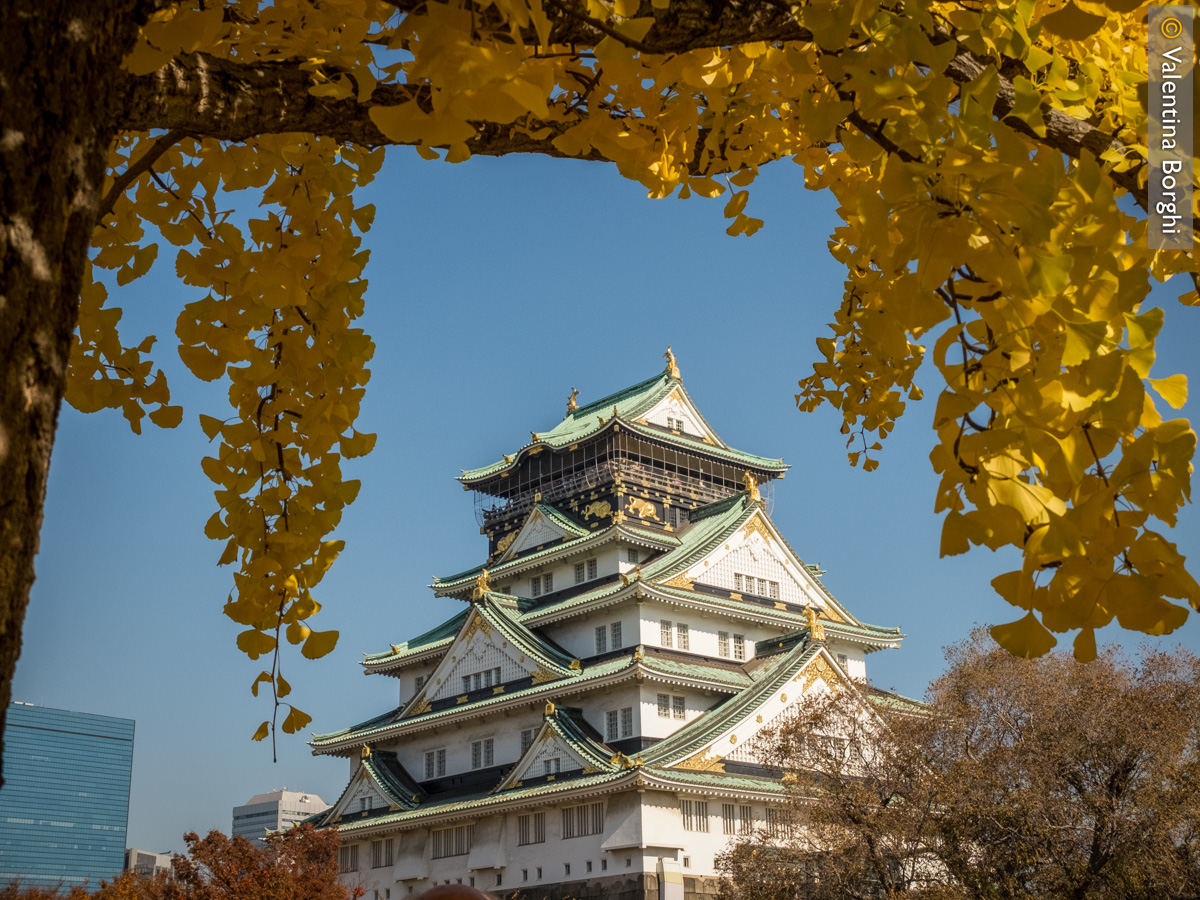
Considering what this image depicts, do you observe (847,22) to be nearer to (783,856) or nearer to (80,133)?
(80,133)

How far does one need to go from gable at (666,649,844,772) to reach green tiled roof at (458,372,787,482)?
798 centimetres

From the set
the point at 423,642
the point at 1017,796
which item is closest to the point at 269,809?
the point at 423,642

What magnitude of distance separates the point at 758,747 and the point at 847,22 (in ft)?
64.3

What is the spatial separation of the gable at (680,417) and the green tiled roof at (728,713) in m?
8.43

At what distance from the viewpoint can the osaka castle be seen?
70.2 ft

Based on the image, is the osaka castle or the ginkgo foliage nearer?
the ginkgo foliage

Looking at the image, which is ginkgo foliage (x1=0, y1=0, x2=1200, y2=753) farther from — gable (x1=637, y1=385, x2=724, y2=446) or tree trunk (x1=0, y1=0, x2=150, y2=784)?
gable (x1=637, y1=385, x2=724, y2=446)

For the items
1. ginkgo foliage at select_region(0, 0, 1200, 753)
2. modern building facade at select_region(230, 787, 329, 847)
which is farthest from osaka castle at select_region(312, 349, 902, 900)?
modern building facade at select_region(230, 787, 329, 847)

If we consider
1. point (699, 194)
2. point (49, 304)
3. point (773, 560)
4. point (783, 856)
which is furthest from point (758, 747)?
point (49, 304)

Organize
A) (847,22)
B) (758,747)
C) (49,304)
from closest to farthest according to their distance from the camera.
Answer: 1. (49,304)
2. (847,22)
3. (758,747)

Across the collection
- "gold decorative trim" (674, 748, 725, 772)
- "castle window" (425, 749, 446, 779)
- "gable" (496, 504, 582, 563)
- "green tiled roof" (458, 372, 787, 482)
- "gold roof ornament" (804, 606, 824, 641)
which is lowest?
"gold decorative trim" (674, 748, 725, 772)

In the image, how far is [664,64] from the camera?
211 cm

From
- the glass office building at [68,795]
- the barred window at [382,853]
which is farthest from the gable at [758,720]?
the glass office building at [68,795]

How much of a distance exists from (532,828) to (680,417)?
12.9 metres
